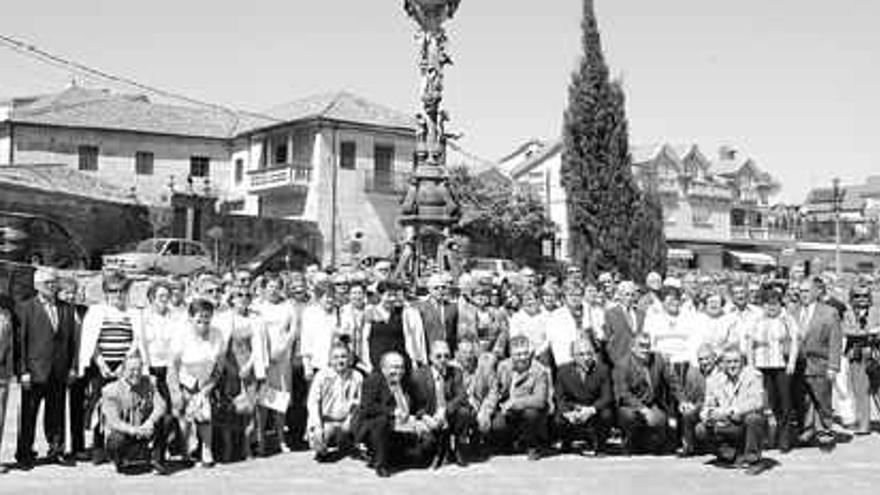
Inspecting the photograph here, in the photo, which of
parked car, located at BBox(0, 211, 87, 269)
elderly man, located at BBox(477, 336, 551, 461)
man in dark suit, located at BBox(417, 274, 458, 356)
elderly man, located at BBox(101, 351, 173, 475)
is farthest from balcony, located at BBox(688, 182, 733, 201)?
elderly man, located at BBox(101, 351, 173, 475)

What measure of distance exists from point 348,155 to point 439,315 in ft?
113

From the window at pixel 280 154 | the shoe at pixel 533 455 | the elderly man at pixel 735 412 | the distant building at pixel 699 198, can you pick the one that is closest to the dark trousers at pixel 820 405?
the elderly man at pixel 735 412

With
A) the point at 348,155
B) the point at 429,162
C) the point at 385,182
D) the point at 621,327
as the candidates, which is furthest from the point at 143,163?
A: the point at 621,327

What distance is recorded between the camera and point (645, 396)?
10.2m

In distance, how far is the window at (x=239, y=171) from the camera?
4853cm

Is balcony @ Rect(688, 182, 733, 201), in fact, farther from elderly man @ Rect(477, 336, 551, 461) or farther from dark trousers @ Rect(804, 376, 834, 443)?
elderly man @ Rect(477, 336, 551, 461)

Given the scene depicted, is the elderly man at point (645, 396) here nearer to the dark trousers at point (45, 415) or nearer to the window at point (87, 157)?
the dark trousers at point (45, 415)

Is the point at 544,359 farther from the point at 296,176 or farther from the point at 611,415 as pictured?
the point at 296,176

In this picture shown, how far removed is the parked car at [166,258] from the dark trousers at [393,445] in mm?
21500

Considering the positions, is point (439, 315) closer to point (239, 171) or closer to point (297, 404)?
point (297, 404)

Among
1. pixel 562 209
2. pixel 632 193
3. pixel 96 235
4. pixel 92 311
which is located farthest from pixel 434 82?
pixel 562 209

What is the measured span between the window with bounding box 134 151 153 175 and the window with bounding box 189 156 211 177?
2023mm

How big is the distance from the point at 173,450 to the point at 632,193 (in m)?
26.3

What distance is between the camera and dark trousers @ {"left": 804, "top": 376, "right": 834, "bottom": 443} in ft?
34.7
